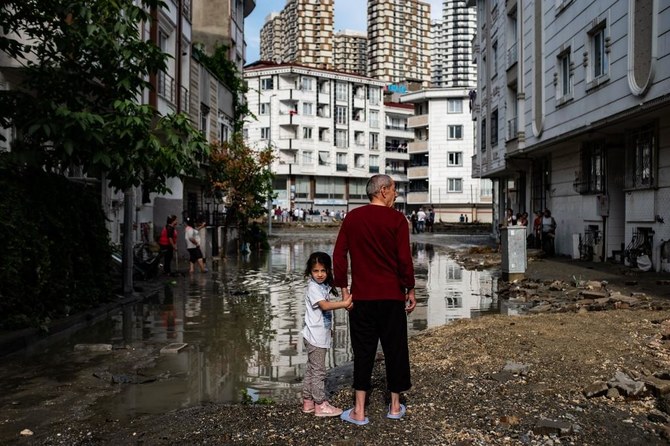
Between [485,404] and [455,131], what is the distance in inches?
2816

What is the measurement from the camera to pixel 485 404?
5.46 metres

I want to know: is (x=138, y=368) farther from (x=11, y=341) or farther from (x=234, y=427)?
(x=234, y=427)

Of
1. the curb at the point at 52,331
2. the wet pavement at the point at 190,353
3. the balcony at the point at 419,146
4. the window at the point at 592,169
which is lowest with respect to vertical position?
the wet pavement at the point at 190,353

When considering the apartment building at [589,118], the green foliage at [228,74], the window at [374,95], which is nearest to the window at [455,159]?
the window at [374,95]

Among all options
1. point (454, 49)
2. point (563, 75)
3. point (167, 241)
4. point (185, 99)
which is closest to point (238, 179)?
point (185, 99)

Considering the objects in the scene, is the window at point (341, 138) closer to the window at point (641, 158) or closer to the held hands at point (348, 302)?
the window at point (641, 158)

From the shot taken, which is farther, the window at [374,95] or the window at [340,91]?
the window at [374,95]

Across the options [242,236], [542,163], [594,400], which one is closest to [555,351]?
[594,400]

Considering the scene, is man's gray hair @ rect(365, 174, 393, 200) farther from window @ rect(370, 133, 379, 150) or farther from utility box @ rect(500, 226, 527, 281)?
window @ rect(370, 133, 379, 150)

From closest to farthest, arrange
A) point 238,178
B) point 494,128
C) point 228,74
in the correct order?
1. point 238,178
2. point 494,128
3. point 228,74

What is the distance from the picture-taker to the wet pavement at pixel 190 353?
252 inches

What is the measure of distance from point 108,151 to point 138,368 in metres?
3.86

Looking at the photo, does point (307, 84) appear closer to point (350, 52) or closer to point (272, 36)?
point (350, 52)

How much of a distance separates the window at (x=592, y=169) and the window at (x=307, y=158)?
2220 inches
